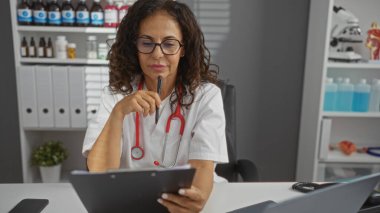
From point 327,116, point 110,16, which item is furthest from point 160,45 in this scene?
point 327,116

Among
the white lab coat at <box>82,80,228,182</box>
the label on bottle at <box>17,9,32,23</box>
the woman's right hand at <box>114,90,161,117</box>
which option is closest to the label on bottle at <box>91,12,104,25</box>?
the label on bottle at <box>17,9,32,23</box>

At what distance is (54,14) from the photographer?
1.94 metres

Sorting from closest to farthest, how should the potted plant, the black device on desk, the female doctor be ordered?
the black device on desk < the female doctor < the potted plant

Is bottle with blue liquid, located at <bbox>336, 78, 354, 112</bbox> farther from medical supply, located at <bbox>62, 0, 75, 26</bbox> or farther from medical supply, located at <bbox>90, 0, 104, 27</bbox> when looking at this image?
medical supply, located at <bbox>62, 0, 75, 26</bbox>

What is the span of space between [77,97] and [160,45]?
1.09m

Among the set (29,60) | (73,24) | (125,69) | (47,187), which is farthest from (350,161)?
(29,60)

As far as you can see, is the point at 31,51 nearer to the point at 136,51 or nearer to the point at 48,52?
the point at 48,52

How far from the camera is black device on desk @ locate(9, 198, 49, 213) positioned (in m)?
0.91

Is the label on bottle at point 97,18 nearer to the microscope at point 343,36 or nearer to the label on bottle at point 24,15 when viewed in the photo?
the label on bottle at point 24,15

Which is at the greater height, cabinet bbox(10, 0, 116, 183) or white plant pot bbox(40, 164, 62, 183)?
cabinet bbox(10, 0, 116, 183)

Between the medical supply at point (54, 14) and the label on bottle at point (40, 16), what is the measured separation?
29mm

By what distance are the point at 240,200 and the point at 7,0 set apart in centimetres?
201

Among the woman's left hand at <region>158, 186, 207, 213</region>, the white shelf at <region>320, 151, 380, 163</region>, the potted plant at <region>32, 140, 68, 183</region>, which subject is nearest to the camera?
the woman's left hand at <region>158, 186, 207, 213</region>

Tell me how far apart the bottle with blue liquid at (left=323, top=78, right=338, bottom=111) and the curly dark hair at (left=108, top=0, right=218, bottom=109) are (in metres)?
1.02
